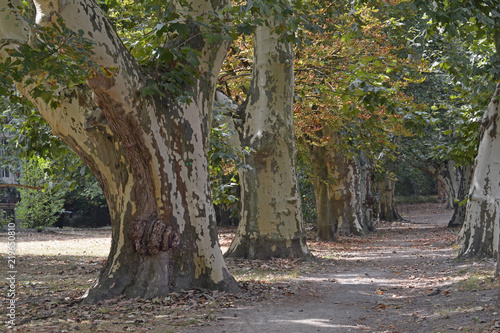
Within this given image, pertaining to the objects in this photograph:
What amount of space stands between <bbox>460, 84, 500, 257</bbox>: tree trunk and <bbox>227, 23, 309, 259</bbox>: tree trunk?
12.7ft

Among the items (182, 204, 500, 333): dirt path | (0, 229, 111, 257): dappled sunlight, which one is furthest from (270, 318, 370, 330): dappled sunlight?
(0, 229, 111, 257): dappled sunlight

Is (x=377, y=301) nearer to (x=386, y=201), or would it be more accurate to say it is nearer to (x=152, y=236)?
(x=152, y=236)

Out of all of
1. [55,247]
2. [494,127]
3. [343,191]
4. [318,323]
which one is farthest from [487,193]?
[55,247]

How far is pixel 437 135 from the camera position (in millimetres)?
30922

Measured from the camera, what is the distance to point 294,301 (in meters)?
8.20

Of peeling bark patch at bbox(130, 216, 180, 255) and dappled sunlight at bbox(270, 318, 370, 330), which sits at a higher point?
peeling bark patch at bbox(130, 216, 180, 255)

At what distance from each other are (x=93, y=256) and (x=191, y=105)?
8.82 meters

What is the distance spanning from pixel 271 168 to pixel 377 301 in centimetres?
550

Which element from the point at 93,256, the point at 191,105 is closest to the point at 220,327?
the point at 191,105

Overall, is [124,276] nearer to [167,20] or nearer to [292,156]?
[167,20]

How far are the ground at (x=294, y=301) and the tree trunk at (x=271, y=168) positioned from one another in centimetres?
61

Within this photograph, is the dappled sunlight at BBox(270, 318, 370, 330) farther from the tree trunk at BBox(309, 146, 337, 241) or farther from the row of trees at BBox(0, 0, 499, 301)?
the tree trunk at BBox(309, 146, 337, 241)

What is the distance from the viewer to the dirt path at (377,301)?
638 cm

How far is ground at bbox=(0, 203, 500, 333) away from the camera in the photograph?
637cm
